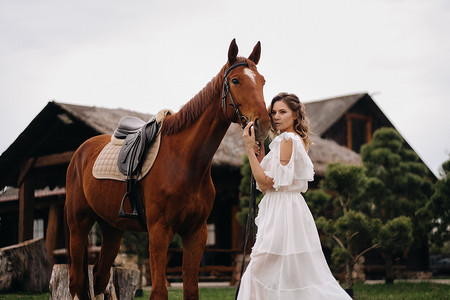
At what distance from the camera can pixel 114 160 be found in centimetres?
479

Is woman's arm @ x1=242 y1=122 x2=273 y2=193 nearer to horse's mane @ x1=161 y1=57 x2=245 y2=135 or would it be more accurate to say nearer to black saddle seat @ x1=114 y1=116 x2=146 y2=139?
horse's mane @ x1=161 y1=57 x2=245 y2=135

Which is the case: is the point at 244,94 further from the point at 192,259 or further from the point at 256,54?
the point at 192,259

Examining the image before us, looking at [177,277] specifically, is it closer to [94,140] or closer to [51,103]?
[51,103]

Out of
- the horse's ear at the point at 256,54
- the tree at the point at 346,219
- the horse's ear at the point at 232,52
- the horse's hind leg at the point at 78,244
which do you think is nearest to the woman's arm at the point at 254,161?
the horse's ear at the point at 232,52

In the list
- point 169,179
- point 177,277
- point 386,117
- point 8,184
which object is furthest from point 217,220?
point 169,179

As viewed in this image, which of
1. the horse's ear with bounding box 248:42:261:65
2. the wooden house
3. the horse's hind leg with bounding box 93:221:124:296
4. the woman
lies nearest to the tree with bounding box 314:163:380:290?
the wooden house

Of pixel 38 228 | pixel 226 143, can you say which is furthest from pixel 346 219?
pixel 38 228

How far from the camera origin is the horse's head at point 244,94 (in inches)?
142

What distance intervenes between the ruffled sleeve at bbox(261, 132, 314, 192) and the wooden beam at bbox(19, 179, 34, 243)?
31.6 feet

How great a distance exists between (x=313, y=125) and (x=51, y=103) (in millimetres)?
10679

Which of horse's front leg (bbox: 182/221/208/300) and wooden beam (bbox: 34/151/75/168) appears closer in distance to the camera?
horse's front leg (bbox: 182/221/208/300)

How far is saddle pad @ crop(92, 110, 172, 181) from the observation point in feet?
14.3

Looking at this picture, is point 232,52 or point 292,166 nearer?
point 292,166

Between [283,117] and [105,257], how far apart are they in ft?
8.22
